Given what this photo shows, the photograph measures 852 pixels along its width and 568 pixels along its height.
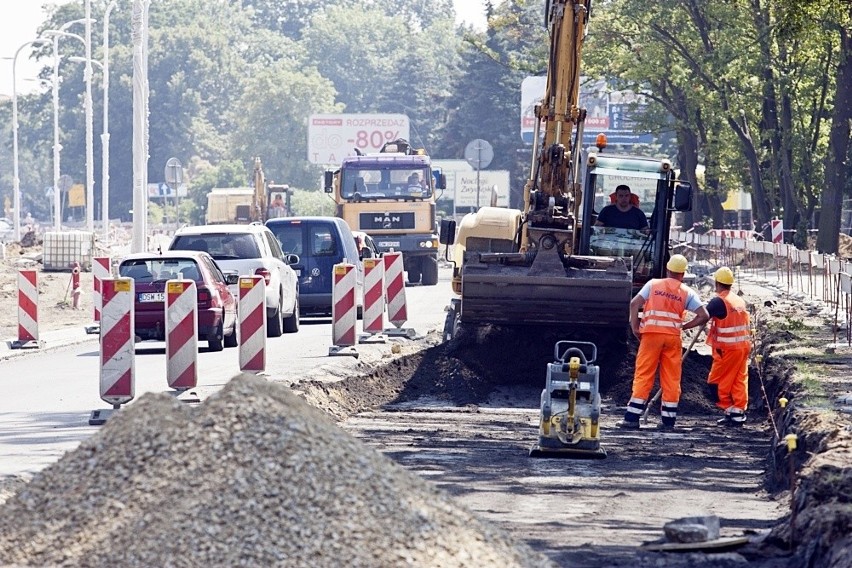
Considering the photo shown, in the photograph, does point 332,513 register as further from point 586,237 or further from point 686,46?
point 686,46

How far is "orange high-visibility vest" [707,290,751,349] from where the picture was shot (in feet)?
51.4

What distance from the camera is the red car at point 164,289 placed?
21781mm

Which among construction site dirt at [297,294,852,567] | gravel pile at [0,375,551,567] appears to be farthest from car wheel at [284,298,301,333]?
gravel pile at [0,375,551,567]

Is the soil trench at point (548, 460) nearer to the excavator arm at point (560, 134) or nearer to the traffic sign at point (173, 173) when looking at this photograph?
the excavator arm at point (560, 134)

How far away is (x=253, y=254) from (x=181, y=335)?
30.2ft

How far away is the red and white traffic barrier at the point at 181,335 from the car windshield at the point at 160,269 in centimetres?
616

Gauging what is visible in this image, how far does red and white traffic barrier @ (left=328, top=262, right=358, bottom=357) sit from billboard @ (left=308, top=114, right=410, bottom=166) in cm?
6726

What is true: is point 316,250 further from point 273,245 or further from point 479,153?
point 479,153

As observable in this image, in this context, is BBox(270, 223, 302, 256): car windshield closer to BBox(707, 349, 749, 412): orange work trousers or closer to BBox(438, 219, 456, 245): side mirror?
BBox(438, 219, 456, 245): side mirror

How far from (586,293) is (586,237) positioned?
79.8 inches

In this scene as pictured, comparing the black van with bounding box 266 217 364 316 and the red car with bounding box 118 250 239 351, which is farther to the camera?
the black van with bounding box 266 217 364 316

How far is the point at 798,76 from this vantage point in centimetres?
4044

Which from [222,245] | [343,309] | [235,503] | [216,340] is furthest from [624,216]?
[235,503]

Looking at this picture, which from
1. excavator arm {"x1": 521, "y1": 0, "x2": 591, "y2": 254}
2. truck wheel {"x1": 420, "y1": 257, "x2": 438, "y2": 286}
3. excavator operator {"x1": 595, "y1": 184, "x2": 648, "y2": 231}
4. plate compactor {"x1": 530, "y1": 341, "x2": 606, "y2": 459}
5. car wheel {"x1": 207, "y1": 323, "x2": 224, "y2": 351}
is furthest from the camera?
truck wheel {"x1": 420, "y1": 257, "x2": 438, "y2": 286}
